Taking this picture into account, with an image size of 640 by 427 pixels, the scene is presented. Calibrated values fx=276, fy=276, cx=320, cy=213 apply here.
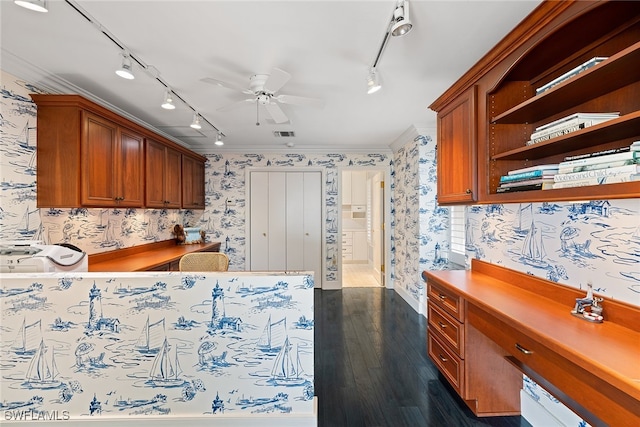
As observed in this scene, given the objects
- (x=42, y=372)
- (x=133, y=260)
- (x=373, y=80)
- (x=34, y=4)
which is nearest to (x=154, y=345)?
(x=42, y=372)

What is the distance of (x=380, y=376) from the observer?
234 centimetres

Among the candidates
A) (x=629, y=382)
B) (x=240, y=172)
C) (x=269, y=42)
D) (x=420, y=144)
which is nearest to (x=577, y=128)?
(x=629, y=382)

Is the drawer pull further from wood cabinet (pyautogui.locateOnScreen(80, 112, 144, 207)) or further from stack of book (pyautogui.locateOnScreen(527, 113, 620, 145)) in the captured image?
wood cabinet (pyautogui.locateOnScreen(80, 112, 144, 207))

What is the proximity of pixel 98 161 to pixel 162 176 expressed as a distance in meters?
1.07

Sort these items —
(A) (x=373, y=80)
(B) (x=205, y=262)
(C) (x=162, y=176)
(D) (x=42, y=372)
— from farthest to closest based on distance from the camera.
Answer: (C) (x=162, y=176) < (B) (x=205, y=262) < (A) (x=373, y=80) < (D) (x=42, y=372)

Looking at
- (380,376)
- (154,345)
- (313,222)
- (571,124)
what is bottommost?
(380,376)

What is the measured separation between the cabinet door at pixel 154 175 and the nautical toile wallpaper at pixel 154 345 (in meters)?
1.85

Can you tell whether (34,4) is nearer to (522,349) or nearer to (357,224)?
(522,349)

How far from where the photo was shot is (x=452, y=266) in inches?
140

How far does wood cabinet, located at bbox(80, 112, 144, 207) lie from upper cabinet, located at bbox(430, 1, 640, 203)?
3.09m

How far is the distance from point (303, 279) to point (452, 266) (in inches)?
102

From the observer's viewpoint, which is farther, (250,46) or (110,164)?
(110,164)

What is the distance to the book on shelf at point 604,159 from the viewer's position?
107 cm

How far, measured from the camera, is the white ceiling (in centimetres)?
157
